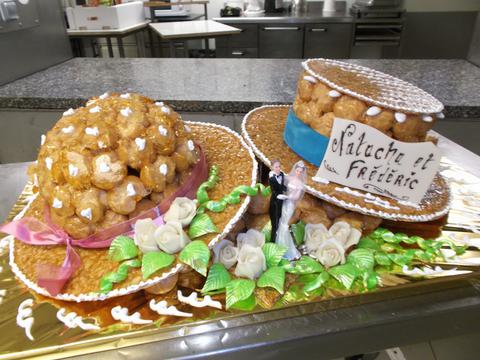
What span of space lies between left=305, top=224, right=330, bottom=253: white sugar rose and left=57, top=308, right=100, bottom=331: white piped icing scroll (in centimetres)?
43

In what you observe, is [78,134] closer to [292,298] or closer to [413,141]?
[292,298]

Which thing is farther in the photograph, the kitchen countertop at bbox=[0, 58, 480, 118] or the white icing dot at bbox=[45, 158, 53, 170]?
the kitchen countertop at bbox=[0, 58, 480, 118]

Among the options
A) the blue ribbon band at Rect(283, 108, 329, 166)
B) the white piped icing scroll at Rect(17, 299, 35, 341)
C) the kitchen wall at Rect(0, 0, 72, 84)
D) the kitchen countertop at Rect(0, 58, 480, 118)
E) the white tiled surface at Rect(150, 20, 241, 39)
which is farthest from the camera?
the white tiled surface at Rect(150, 20, 241, 39)

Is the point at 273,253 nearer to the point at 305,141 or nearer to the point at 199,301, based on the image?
the point at 199,301

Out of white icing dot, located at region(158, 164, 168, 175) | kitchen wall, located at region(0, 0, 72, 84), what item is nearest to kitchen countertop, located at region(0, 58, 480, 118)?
kitchen wall, located at region(0, 0, 72, 84)

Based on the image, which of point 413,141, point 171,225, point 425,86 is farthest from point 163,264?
point 425,86

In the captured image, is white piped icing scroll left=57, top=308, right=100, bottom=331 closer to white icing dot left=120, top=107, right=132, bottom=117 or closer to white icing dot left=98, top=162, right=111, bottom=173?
white icing dot left=98, top=162, right=111, bottom=173

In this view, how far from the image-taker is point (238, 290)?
65 cm

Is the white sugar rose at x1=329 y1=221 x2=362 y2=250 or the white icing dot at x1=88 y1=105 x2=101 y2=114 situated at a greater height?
the white icing dot at x1=88 y1=105 x2=101 y2=114

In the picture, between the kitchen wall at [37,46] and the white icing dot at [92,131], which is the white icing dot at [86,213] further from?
the kitchen wall at [37,46]

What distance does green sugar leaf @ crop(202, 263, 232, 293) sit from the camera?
0.67 meters

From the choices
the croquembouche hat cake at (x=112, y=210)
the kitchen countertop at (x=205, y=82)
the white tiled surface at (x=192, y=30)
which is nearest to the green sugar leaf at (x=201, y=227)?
the croquembouche hat cake at (x=112, y=210)

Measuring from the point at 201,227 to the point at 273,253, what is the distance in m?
0.16

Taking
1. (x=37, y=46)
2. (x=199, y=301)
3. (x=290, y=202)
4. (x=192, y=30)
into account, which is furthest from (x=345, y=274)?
(x=192, y=30)
